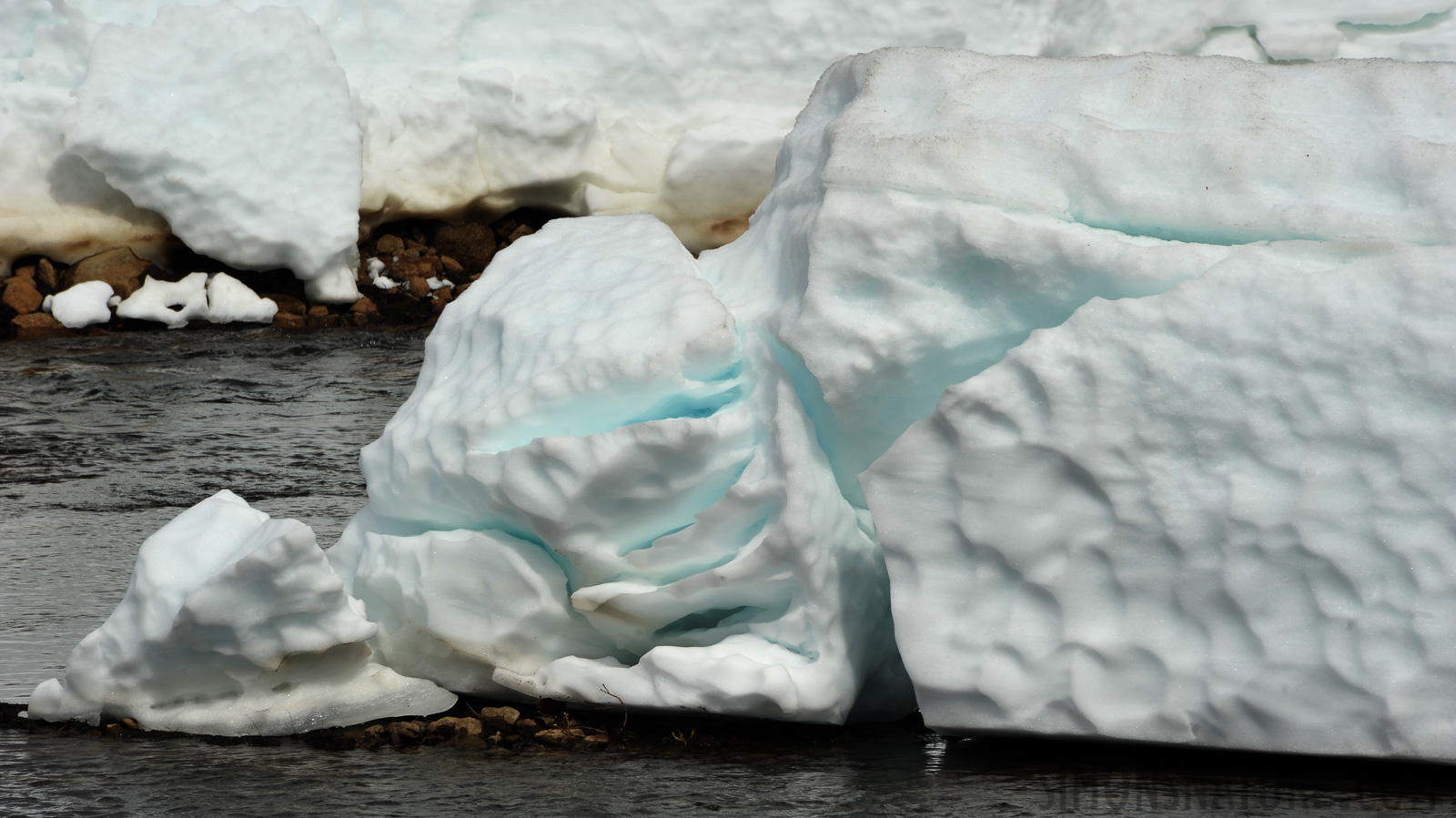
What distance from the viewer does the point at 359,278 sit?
1092cm

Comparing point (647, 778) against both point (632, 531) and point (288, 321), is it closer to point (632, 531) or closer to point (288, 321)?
point (632, 531)

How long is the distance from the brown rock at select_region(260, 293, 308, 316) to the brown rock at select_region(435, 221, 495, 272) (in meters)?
1.24

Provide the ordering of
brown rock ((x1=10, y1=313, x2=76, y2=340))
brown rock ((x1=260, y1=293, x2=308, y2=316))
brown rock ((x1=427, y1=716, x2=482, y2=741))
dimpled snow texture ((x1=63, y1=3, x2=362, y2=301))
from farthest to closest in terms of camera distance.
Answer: brown rock ((x1=260, y1=293, x2=308, y2=316)), brown rock ((x1=10, y1=313, x2=76, y2=340)), dimpled snow texture ((x1=63, y1=3, x2=362, y2=301)), brown rock ((x1=427, y1=716, x2=482, y2=741))

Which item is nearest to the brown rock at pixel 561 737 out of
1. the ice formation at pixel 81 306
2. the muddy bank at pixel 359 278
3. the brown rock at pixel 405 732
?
the brown rock at pixel 405 732

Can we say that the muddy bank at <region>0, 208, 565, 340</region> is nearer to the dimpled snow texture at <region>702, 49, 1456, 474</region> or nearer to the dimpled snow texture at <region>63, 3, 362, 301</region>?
the dimpled snow texture at <region>63, 3, 362, 301</region>

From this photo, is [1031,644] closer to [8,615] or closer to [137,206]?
[8,615]

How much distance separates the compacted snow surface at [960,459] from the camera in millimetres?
2736

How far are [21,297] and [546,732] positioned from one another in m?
8.08

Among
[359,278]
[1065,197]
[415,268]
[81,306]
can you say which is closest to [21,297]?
[81,306]

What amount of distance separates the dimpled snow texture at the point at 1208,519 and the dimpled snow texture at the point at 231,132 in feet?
25.8

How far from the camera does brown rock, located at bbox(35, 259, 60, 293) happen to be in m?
10.1

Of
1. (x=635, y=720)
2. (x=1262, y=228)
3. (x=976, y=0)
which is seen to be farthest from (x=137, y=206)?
(x=1262, y=228)

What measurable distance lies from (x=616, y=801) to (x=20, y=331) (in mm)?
8389

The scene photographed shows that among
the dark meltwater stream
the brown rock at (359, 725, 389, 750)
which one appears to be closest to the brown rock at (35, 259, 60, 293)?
the dark meltwater stream
